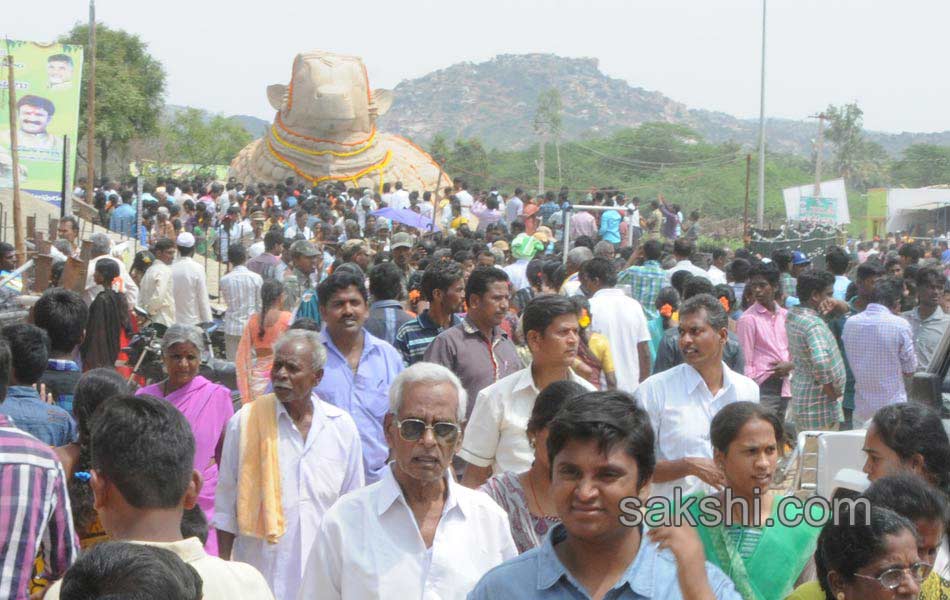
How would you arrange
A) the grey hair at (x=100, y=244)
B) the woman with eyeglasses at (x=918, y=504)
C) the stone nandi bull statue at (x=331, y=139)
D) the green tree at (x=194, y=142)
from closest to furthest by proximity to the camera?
the woman with eyeglasses at (x=918, y=504) < the grey hair at (x=100, y=244) < the stone nandi bull statue at (x=331, y=139) < the green tree at (x=194, y=142)

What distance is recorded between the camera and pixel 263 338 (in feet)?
27.2

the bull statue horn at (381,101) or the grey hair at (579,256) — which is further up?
the bull statue horn at (381,101)

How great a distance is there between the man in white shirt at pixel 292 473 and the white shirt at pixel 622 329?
3.43 metres

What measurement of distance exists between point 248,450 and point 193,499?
4.89ft

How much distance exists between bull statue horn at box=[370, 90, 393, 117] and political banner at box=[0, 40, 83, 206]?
48.9 ft

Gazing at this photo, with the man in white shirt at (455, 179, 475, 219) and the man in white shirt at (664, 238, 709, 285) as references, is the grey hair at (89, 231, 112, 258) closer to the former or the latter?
the man in white shirt at (664, 238, 709, 285)

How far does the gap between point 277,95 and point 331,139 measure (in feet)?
7.92

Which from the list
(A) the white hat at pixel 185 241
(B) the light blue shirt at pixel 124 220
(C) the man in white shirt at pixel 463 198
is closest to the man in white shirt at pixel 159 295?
(A) the white hat at pixel 185 241

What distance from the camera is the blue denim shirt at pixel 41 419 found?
486cm

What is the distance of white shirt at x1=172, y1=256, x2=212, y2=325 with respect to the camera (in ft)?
38.7

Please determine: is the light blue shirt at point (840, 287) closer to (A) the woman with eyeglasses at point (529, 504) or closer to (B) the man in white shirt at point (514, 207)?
(A) the woman with eyeglasses at point (529, 504)

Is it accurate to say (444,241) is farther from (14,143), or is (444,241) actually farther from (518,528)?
(518,528)

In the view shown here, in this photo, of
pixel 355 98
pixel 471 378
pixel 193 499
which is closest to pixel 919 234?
pixel 355 98

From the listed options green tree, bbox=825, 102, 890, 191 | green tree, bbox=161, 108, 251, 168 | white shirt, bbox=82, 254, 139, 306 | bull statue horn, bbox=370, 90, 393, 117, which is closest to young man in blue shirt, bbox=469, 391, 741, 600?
white shirt, bbox=82, 254, 139, 306
